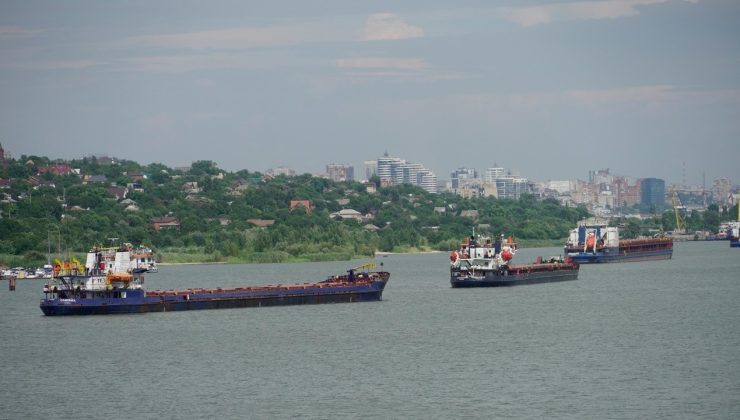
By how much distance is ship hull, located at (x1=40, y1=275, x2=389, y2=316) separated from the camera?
8962 centimetres

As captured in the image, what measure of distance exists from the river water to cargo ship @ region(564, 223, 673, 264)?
6982 cm

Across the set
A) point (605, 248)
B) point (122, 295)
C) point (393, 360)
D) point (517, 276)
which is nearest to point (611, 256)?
point (605, 248)

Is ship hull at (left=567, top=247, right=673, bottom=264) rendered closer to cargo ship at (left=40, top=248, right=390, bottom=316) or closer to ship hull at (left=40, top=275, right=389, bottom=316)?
ship hull at (left=40, top=275, right=389, bottom=316)

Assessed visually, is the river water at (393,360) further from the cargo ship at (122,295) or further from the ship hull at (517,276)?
the ship hull at (517,276)

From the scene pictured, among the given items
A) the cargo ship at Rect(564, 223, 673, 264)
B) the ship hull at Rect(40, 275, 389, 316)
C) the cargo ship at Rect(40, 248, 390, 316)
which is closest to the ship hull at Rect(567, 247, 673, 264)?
the cargo ship at Rect(564, 223, 673, 264)

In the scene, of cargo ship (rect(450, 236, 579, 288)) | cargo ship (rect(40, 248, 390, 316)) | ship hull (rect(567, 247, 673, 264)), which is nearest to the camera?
cargo ship (rect(40, 248, 390, 316))

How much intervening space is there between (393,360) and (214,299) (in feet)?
101

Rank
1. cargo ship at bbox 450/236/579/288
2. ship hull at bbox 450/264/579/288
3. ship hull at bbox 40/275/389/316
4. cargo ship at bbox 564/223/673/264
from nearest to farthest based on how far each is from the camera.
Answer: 1. ship hull at bbox 40/275/389/316
2. cargo ship at bbox 450/236/579/288
3. ship hull at bbox 450/264/579/288
4. cargo ship at bbox 564/223/673/264

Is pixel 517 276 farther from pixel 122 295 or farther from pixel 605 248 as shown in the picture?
pixel 605 248

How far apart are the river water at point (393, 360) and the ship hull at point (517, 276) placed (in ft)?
25.0

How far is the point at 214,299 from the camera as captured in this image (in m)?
95.8

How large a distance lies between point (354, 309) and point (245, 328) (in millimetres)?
13649

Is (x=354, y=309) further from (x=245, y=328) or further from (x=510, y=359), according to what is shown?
(x=510, y=359)

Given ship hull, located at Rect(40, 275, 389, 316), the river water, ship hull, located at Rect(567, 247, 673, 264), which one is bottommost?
the river water
